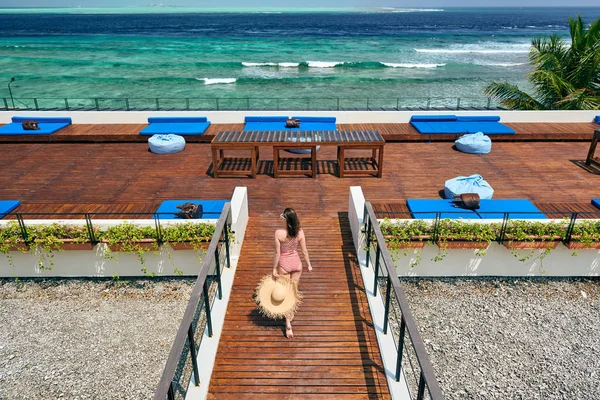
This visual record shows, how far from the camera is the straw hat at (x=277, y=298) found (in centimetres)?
675

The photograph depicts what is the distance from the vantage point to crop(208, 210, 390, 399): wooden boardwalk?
6.29 m

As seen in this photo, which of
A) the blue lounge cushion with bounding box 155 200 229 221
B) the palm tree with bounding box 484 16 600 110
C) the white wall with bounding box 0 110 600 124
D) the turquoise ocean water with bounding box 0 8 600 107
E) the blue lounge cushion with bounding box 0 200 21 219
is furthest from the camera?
the turquoise ocean water with bounding box 0 8 600 107

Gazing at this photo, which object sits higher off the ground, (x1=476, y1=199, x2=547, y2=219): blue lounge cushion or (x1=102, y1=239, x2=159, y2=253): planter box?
(x1=476, y1=199, x2=547, y2=219): blue lounge cushion

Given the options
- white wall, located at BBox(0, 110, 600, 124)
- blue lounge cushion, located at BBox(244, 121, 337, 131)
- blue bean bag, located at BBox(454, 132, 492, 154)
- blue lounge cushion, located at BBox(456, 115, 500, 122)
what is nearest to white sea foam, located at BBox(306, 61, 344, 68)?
white wall, located at BBox(0, 110, 600, 124)

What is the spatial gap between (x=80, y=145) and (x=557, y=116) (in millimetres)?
19055

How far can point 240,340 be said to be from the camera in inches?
279

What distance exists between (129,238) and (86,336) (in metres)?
2.19

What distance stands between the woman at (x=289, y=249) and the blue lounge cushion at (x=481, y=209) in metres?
4.02

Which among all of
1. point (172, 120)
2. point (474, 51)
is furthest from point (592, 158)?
point (474, 51)

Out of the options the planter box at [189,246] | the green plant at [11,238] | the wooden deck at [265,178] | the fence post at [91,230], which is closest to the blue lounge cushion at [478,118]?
the wooden deck at [265,178]

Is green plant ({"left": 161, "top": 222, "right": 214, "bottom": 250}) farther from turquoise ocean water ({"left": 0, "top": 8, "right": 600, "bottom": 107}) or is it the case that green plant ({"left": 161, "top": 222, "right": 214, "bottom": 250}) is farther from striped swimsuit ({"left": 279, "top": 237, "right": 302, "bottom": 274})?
turquoise ocean water ({"left": 0, "top": 8, "right": 600, "bottom": 107})

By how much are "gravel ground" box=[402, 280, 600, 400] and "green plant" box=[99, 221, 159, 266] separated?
6008 millimetres

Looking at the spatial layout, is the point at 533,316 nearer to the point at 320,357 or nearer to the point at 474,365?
the point at 474,365

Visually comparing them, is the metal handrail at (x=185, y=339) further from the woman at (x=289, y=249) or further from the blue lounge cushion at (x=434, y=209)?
the blue lounge cushion at (x=434, y=209)
